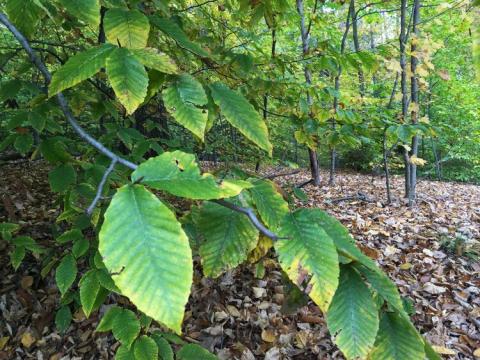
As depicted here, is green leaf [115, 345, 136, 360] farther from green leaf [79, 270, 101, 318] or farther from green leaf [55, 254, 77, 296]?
green leaf [55, 254, 77, 296]

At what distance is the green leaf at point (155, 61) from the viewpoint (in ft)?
2.60

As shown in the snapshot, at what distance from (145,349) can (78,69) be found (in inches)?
43.5

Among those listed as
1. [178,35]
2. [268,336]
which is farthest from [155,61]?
[268,336]

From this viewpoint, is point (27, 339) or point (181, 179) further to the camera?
point (27, 339)

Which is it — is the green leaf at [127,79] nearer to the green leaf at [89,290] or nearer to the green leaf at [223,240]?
the green leaf at [223,240]

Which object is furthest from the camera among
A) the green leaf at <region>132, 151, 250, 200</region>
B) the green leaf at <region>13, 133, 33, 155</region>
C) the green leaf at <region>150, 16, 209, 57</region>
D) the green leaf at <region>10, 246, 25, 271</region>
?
the green leaf at <region>10, 246, 25, 271</region>

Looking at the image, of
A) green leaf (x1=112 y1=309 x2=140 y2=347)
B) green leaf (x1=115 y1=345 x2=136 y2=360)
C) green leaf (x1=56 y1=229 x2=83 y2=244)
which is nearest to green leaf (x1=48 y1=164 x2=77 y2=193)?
green leaf (x1=56 y1=229 x2=83 y2=244)

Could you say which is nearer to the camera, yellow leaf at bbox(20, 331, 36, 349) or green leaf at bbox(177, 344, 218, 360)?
green leaf at bbox(177, 344, 218, 360)

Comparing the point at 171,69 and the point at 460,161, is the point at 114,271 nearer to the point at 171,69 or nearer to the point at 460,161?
the point at 171,69

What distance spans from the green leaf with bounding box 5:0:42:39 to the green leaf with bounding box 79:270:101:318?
98 centimetres

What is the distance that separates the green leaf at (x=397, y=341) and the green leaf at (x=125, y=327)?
1.08 metres

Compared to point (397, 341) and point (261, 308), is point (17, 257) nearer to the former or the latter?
point (261, 308)

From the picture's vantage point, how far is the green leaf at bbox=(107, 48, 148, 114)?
30.1 inches

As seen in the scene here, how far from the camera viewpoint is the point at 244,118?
0.91 metres
